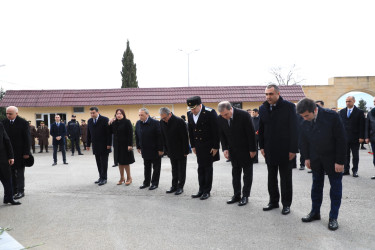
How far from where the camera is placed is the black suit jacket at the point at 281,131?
17.6 feet

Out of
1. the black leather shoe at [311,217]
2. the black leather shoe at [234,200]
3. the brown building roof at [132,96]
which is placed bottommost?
the black leather shoe at [234,200]

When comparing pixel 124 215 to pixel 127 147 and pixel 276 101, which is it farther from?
pixel 276 101

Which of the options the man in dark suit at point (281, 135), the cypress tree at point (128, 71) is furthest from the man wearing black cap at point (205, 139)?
the cypress tree at point (128, 71)

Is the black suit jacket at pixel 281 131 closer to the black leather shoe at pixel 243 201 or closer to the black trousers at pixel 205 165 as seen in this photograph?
the black leather shoe at pixel 243 201

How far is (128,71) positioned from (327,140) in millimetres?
41697

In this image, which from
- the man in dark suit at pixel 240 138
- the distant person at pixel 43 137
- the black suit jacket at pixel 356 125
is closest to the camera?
the man in dark suit at pixel 240 138

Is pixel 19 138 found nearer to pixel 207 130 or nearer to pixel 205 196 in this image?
pixel 207 130

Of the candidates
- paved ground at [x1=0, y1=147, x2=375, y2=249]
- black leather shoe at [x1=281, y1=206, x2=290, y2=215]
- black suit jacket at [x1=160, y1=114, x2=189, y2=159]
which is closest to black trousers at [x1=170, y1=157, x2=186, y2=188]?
black suit jacket at [x1=160, y1=114, x2=189, y2=159]

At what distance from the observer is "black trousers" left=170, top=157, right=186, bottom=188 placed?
7.23 meters

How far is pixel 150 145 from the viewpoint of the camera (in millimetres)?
7750

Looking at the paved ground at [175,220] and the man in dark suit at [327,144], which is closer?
the paved ground at [175,220]

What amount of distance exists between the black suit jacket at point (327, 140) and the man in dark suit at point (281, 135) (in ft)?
1.65

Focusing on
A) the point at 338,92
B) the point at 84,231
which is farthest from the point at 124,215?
the point at 338,92

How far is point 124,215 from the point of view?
18.4 ft
